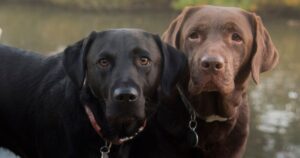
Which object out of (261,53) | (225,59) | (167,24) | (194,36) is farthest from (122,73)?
(167,24)

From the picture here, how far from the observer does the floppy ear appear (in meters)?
4.71

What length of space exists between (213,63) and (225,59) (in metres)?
0.13

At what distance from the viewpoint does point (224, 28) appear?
464 centimetres

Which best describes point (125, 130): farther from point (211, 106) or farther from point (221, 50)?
point (221, 50)

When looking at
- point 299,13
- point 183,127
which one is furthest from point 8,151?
point 299,13

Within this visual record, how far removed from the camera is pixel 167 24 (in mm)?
27141

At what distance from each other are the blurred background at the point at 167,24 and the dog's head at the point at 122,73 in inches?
60.5

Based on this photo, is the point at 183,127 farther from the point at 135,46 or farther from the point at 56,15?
the point at 56,15

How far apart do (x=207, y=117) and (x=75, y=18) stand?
2597 cm

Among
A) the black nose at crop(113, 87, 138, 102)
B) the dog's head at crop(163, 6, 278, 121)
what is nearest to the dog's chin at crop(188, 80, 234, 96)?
the dog's head at crop(163, 6, 278, 121)

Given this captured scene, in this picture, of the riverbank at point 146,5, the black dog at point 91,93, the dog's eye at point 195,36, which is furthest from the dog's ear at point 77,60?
the riverbank at point 146,5

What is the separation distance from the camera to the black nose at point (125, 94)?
12.9ft

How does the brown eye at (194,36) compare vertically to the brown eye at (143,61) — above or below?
below

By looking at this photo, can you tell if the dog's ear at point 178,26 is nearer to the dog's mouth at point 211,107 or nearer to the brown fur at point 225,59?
the brown fur at point 225,59
